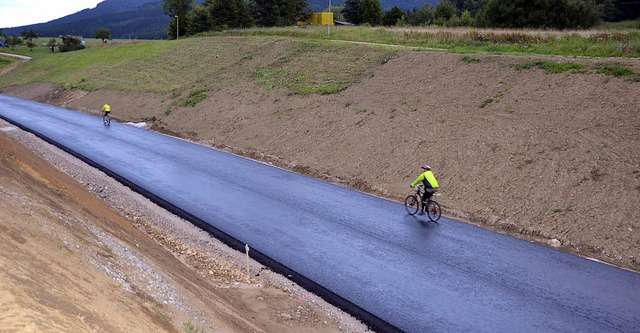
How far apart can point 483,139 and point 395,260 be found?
1100 cm

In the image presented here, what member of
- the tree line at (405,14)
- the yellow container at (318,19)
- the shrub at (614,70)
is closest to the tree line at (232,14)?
the tree line at (405,14)

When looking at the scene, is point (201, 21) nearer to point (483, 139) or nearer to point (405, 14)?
point (405, 14)

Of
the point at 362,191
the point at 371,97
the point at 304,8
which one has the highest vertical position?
the point at 304,8

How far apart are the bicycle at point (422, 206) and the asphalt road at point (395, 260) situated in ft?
1.00

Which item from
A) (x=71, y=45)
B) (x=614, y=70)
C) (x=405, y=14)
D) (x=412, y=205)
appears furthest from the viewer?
(x=71, y=45)

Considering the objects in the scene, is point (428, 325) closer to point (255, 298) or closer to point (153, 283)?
point (255, 298)

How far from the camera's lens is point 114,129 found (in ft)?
134

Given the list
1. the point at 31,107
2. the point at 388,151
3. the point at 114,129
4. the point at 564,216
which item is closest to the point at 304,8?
the point at 31,107

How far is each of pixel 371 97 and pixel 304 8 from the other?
257 feet

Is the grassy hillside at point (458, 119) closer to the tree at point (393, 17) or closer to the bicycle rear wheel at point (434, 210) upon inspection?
the bicycle rear wheel at point (434, 210)

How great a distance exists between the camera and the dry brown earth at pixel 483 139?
18047 mm

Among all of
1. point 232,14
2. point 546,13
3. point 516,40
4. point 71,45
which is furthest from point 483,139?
point 71,45

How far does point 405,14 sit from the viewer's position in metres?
106

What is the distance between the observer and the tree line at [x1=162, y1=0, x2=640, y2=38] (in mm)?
54406
